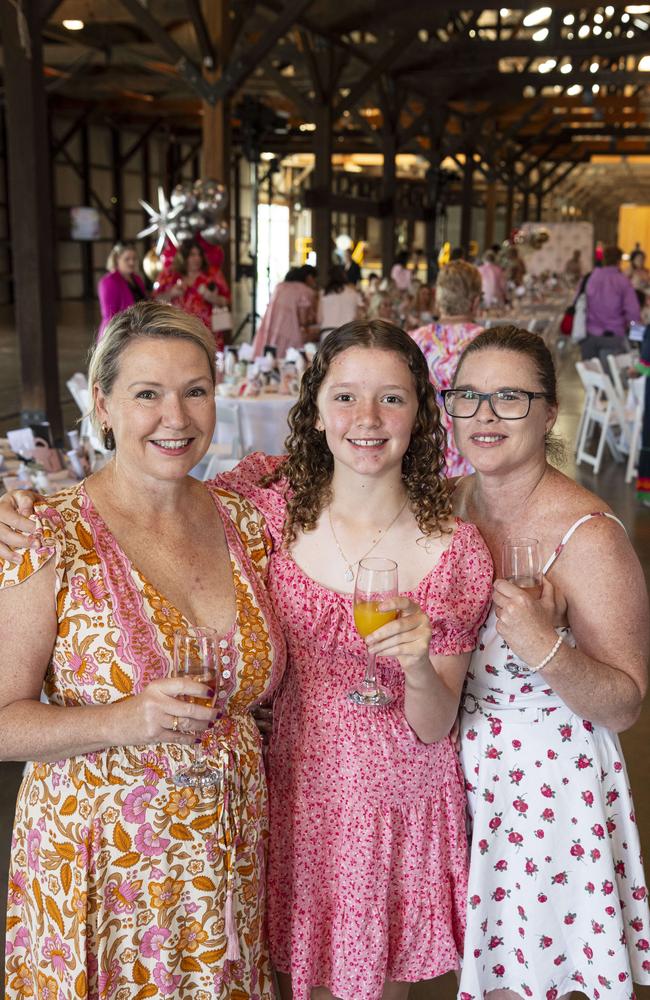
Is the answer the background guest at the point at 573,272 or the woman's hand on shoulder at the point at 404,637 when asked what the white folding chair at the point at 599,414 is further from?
the background guest at the point at 573,272

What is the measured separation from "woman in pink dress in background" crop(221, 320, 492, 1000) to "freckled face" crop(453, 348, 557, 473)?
0.07 m

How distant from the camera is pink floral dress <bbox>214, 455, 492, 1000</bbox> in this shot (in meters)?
1.64

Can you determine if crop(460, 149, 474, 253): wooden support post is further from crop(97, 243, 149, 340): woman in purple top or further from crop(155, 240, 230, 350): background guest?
crop(97, 243, 149, 340): woman in purple top

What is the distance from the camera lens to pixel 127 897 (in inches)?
57.8

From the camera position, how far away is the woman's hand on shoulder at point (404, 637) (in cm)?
141

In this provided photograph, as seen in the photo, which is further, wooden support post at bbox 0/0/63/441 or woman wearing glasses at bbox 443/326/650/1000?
wooden support post at bbox 0/0/63/441

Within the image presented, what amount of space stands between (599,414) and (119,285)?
154 inches

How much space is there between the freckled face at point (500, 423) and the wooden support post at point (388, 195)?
13.4 metres

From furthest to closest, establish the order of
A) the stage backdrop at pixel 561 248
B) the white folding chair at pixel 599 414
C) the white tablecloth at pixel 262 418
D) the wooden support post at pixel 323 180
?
the stage backdrop at pixel 561 248 → the wooden support post at pixel 323 180 → the white folding chair at pixel 599 414 → the white tablecloth at pixel 262 418

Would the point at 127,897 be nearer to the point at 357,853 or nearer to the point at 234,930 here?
the point at 234,930

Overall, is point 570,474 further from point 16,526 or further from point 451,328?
point 16,526

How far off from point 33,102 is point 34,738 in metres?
6.06

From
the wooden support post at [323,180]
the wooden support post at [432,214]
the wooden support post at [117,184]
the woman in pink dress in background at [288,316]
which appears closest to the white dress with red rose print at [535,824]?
the woman in pink dress in background at [288,316]

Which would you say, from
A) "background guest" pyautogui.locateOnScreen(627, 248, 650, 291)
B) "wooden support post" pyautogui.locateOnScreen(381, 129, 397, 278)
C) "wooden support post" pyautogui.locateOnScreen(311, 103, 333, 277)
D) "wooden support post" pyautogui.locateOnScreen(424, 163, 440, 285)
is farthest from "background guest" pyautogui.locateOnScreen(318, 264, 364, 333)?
"wooden support post" pyautogui.locateOnScreen(424, 163, 440, 285)
